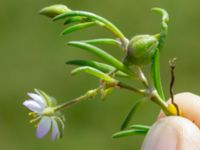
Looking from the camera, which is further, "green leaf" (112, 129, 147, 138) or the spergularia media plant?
"green leaf" (112, 129, 147, 138)

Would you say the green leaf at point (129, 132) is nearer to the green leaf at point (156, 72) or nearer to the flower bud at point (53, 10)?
the green leaf at point (156, 72)

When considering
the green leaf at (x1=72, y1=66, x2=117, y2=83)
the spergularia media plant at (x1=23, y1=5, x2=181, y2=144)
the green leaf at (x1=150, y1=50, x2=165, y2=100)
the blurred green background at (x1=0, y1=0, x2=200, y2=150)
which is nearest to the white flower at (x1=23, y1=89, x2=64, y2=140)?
the spergularia media plant at (x1=23, y1=5, x2=181, y2=144)

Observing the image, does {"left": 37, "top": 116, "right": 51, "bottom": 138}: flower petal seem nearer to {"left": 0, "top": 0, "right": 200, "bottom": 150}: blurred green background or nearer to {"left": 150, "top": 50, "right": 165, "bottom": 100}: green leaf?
{"left": 150, "top": 50, "right": 165, "bottom": 100}: green leaf

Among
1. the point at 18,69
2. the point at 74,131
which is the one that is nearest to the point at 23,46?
the point at 18,69

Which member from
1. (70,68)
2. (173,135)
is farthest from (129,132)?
(70,68)

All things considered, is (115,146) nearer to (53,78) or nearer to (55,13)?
(53,78)

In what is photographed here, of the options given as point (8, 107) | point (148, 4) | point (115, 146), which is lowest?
point (115, 146)

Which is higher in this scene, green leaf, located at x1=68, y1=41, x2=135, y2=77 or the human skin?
green leaf, located at x1=68, y1=41, x2=135, y2=77
